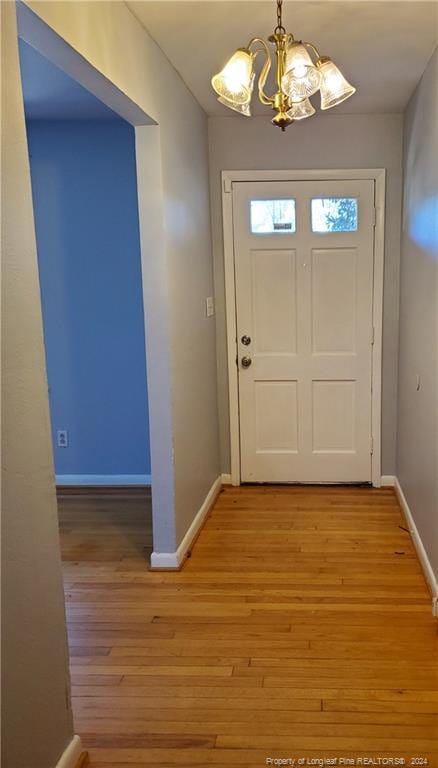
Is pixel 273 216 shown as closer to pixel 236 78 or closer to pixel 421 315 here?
pixel 421 315

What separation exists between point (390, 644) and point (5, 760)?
1.52m

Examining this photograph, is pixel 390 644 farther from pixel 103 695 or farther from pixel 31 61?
pixel 31 61

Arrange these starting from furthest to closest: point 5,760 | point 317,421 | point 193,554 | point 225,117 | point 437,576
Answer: point 317,421, point 225,117, point 193,554, point 437,576, point 5,760

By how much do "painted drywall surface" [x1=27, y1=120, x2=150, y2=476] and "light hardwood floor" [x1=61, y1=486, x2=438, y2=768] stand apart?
89 cm

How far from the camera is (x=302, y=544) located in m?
3.32

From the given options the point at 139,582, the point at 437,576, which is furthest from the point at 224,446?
the point at 437,576

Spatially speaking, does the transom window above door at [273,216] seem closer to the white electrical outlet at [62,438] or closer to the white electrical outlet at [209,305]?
the white electrical outlet at [209,305]

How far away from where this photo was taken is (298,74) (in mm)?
1903

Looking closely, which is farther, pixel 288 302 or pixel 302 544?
pixel 288 302

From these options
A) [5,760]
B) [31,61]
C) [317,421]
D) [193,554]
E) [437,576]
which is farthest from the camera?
[317,421]

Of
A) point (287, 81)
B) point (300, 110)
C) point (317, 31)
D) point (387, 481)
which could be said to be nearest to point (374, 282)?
point (387, 481)

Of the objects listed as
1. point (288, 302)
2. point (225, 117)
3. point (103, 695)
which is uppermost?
point (225, 117)

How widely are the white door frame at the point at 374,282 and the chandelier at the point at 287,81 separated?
186cm

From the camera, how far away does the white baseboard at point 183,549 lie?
3066 millimetres
